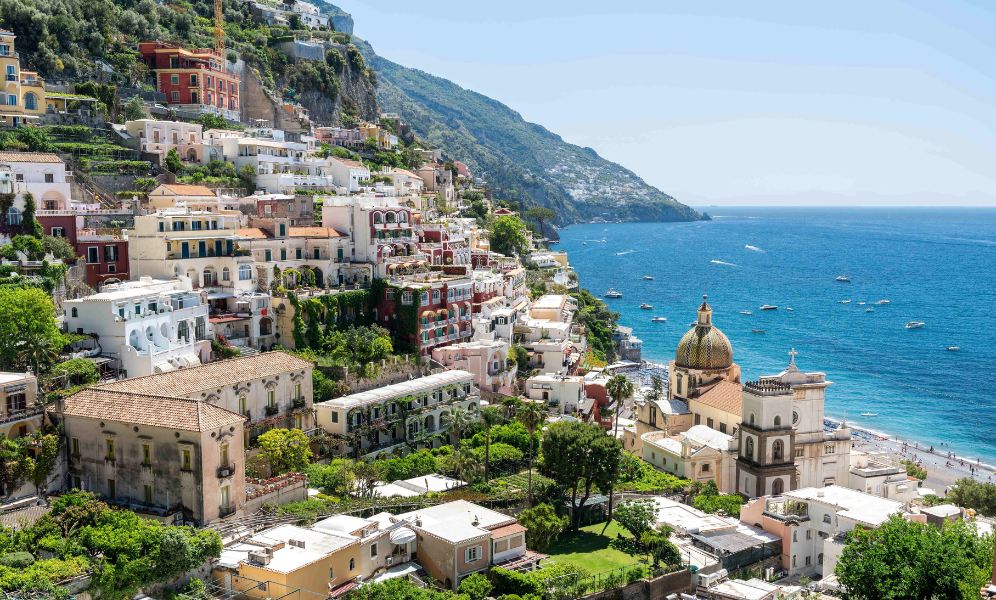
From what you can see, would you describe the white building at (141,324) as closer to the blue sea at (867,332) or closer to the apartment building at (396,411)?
the apartment building at (396,411)

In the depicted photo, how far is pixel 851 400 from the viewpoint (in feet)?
303

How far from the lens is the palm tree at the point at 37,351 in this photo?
43.7 meters

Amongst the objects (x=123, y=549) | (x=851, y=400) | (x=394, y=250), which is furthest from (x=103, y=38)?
(x=851, y=400)

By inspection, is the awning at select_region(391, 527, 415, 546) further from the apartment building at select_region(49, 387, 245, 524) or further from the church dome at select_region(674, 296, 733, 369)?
the church dome at select_region(674, 296, 733, 369)

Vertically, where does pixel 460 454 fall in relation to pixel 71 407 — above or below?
below

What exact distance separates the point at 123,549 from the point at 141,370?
17.8 meters

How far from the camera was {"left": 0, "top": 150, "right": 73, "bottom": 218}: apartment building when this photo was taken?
55594 millimetres

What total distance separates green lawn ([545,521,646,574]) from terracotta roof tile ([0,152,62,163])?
41016 millimetres

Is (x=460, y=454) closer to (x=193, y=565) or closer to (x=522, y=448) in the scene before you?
(x=522, y=448)

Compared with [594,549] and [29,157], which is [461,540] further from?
[29,157]

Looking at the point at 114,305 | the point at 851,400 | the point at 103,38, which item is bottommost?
the point at 851,400

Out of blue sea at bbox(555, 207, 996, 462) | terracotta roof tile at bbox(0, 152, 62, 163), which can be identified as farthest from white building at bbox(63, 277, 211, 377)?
blue sea at bbox(555, 207, 996, 462)

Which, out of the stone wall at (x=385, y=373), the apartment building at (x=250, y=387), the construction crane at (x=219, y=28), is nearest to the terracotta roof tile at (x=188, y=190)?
the stone wall at (x=385, y=373)

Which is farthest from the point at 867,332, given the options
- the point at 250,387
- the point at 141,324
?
the point at 141,324
